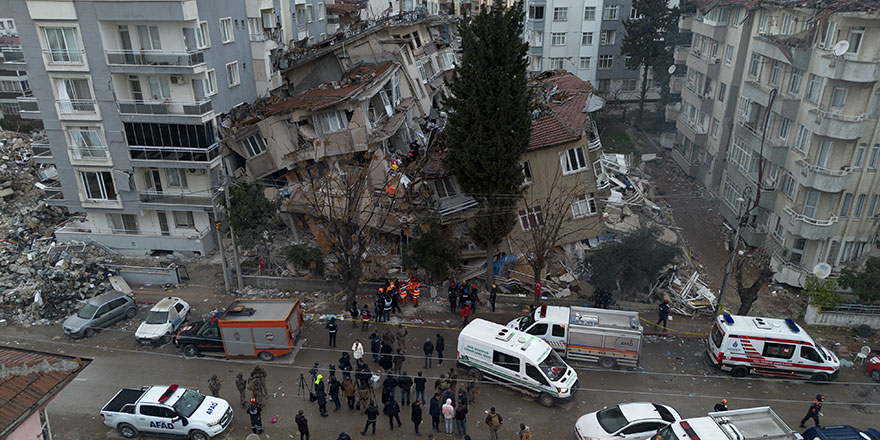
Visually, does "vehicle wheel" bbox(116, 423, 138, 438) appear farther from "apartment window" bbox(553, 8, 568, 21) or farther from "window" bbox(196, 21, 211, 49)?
"apartment window" bbox(553, 8, 568, 21)

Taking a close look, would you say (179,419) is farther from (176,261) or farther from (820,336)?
(820,336)

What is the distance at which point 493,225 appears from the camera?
81.2 ft

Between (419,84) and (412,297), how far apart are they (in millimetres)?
19076

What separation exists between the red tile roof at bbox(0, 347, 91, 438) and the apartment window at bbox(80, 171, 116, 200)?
1924 centimetres

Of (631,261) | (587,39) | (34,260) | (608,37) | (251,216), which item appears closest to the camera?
(631,261)

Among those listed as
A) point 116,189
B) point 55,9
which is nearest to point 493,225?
point 116,189

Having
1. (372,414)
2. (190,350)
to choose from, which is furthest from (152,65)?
(372,414)

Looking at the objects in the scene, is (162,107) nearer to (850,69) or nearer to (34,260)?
(34,260)

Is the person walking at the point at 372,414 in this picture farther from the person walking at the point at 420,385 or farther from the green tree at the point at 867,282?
the green tree at the point at 867,282

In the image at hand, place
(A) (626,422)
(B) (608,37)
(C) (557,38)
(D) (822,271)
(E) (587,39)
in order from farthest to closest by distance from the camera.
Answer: (B) (608,37)
(E) (587,39)
(C) (557,38)
(D) (822,271)
(A) (626,422)

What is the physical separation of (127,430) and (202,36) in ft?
64.0

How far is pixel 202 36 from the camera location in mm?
28750

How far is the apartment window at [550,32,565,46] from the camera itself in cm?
5200

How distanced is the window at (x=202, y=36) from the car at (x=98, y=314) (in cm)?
1296
